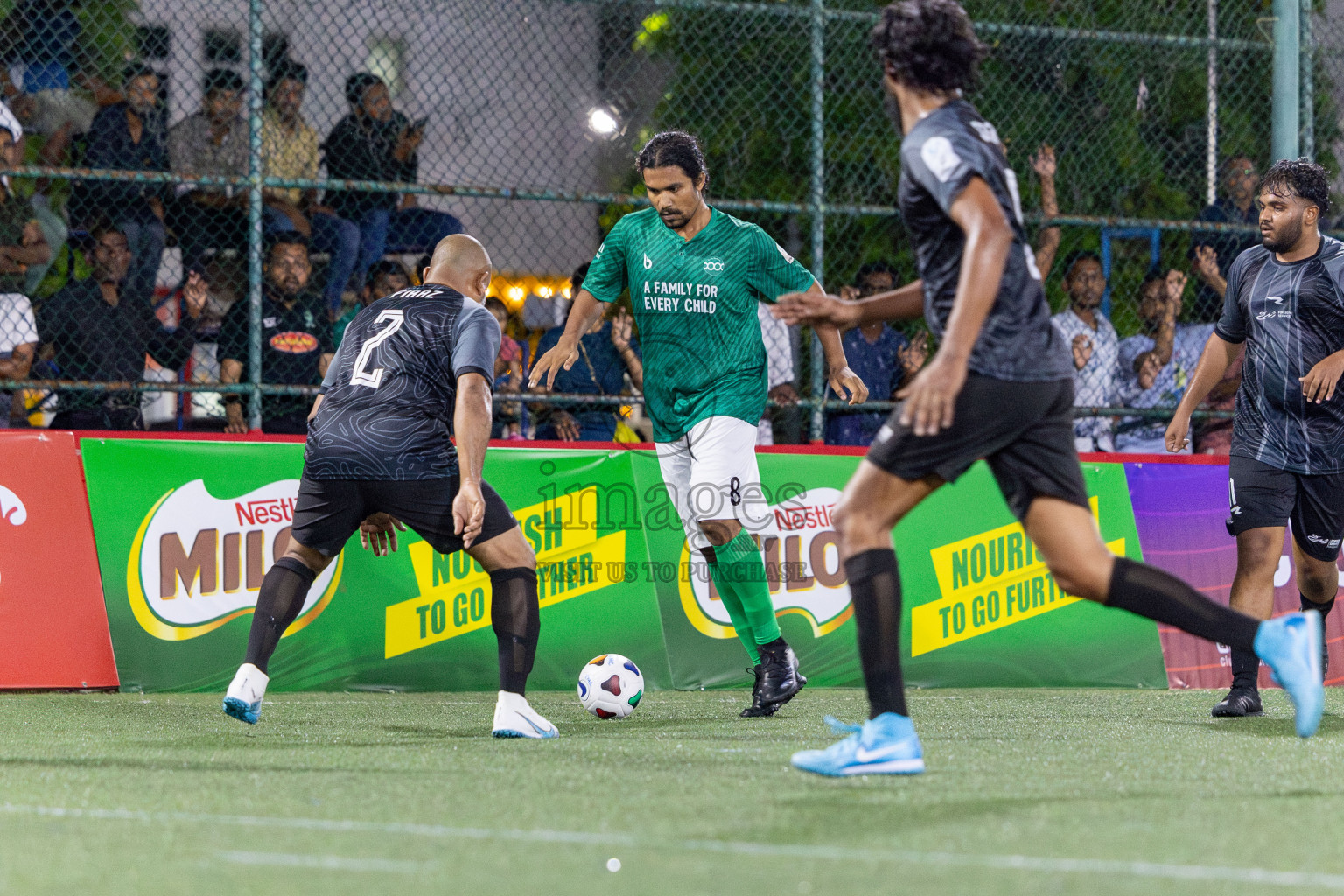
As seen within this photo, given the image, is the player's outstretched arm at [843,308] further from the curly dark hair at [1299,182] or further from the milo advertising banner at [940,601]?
the milo advertising banner at [940,601]

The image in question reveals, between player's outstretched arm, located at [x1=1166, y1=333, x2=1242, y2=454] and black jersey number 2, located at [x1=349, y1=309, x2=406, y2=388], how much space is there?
337 cm

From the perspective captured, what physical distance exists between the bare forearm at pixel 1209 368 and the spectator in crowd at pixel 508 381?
12.2ft

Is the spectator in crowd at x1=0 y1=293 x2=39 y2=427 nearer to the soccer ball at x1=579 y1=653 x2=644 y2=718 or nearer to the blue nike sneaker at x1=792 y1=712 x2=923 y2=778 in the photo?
the soccer ball at x1=579 y1=653 x2=644 y2=718

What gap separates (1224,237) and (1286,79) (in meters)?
1.07

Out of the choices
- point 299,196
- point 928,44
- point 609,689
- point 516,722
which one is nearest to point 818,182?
point 299,196

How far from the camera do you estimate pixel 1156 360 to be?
31.9 feet

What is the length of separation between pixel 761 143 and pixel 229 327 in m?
3.64

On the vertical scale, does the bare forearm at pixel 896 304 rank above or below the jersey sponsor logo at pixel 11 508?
above

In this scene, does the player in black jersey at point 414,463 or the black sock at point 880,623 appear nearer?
the black sock at point 880,623

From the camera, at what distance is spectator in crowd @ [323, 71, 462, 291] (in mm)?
8836

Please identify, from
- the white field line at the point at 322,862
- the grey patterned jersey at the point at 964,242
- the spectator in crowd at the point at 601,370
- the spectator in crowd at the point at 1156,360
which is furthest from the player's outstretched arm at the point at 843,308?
the spectator in crowd at the point at 1156,360

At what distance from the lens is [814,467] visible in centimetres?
813

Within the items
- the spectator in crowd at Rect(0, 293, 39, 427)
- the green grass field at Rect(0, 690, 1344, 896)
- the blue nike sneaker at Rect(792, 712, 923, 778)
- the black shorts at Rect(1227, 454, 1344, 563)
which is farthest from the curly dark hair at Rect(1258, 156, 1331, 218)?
the spectator in crowd at Rect(0, 293, 39, 427)

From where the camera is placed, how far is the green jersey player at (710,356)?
6.33 meters
